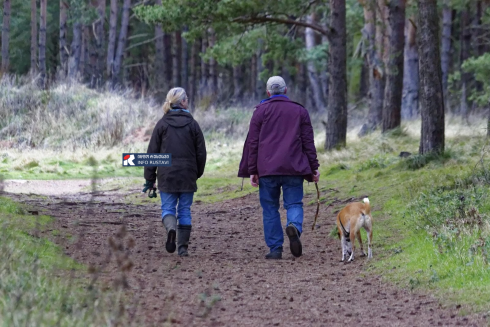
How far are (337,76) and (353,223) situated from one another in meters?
11.4

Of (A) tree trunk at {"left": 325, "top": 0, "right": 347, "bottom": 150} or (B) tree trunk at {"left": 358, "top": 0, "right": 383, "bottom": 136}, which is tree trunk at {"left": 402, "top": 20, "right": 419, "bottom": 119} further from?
(A) tree trunk at {"left": 325, "top": 0, "right": 347, "bottom": 150}

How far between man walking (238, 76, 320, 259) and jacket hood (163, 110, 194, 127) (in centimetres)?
76

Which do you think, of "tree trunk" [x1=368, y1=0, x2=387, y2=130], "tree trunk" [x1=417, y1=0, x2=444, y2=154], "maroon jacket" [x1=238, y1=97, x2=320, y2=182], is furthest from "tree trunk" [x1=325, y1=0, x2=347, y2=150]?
"maroon jacket" [x1=238, y1=97, x2=320, y2=182]

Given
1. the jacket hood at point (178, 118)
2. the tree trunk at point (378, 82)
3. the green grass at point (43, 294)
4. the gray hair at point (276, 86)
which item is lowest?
the green grass at point (43, 294)

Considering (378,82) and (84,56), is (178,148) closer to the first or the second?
(378,82)

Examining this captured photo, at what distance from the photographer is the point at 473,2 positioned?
34.5 metres

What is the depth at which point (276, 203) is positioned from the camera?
365 inches

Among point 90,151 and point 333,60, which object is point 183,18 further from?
point 90,151

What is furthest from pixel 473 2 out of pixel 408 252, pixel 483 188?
pixel 408 252

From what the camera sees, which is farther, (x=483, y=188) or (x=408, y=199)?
(x=408, y=199)

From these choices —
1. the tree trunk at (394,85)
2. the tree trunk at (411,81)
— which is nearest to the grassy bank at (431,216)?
the tree trunk at (394,85)

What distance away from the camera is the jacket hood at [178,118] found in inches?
356

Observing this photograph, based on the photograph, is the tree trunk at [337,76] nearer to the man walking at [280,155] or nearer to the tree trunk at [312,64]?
the man walking at [280,155]

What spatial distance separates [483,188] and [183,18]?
387 inches
